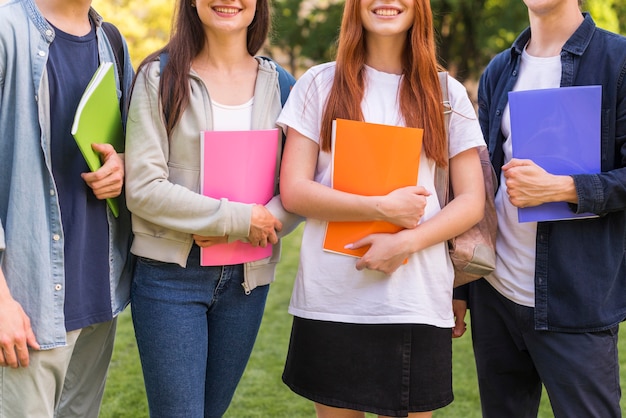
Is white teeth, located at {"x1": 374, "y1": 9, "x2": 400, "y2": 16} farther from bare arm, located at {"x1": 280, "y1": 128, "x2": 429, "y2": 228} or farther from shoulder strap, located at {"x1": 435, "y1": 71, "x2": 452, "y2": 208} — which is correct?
bare arm, located at {"x1": 280, "y1": 128, "x2": 429, "y2": 228}

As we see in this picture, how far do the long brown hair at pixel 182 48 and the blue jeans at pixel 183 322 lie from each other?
0.43 m

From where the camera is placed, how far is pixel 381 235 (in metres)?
2.22

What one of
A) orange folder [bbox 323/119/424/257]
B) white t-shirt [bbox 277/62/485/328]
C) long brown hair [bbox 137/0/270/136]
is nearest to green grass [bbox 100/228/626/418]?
white t-shirt [bbox 277/62/485/328]

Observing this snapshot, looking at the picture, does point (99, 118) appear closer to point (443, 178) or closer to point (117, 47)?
point (117, 47)

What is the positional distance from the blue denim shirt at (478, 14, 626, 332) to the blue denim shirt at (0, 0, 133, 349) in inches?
57.2

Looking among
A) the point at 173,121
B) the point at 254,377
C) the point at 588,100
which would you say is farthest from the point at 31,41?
the point at 254,377

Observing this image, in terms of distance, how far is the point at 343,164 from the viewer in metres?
2.23

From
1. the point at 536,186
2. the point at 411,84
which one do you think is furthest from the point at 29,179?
the point at 536,186

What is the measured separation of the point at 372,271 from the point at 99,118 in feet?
2.97

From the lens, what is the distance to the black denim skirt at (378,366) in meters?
2.23

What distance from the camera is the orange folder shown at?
218cm

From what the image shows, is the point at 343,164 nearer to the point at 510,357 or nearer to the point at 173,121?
the point at 173,121

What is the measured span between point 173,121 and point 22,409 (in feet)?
2.95

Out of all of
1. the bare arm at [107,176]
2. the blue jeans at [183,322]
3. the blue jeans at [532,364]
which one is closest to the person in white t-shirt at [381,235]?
the blue jeans at [183,322]
